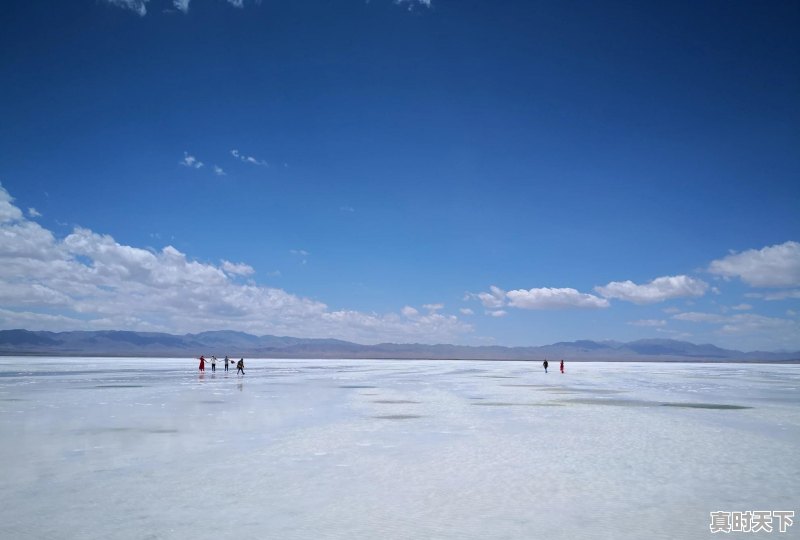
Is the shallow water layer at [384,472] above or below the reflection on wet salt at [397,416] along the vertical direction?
above

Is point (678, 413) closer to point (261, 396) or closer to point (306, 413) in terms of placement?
point (306, 413)

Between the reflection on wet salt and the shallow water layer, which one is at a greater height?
the shallow water layer

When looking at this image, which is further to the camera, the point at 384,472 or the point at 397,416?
the point at 397,416

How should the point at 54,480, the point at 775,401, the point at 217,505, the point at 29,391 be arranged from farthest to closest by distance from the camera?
the point at 29,391
the point at 775,401
the point at 54,480
the point at 217,505

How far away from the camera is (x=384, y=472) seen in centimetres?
1022

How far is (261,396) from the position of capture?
2566 cm

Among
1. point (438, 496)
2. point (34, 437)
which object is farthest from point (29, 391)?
point (438, 496)

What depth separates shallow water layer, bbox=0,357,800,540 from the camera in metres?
7.20

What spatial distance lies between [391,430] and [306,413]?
4.91m

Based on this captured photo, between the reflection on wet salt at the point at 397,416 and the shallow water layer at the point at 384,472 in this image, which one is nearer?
the shallow water layer at the point at 384,472

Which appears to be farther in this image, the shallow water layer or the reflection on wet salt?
the reflection on wet salt

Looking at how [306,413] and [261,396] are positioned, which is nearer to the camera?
[306,413]

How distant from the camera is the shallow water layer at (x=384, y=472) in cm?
720

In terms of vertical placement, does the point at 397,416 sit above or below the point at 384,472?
below
